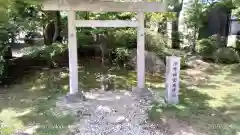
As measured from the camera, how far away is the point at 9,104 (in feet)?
21.8

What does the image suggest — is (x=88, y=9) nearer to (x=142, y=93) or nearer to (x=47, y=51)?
(x=142, y=93)

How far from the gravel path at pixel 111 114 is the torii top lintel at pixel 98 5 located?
86.0 inches

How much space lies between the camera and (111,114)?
5648 mm

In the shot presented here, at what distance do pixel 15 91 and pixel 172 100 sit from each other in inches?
178

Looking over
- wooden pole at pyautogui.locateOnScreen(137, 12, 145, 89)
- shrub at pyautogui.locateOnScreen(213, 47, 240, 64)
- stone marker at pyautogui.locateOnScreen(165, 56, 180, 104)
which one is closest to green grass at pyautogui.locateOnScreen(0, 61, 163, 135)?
wooden pole at pyautogui.locateOnScreen(137, 12, 145, 89)

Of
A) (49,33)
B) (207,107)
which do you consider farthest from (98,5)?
(49,33)

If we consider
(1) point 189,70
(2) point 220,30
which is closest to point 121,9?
(1) point 189,70

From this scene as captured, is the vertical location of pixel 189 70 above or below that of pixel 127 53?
below

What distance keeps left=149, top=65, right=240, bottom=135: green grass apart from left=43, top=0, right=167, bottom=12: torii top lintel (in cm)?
235

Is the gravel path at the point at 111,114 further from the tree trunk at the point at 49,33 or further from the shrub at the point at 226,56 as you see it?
the shrub at the point at 226,56

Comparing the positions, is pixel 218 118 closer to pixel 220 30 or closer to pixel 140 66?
pixel 140 66

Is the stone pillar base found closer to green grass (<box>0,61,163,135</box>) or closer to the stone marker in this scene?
the stone marker

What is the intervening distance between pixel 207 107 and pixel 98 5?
11.3 ft

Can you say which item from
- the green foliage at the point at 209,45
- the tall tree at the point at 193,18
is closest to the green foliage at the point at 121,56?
the green foliage at the point at 209,45
